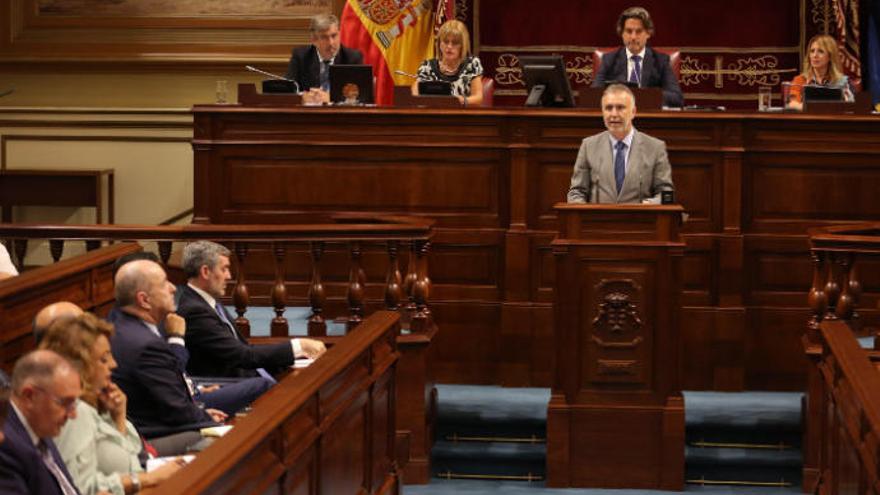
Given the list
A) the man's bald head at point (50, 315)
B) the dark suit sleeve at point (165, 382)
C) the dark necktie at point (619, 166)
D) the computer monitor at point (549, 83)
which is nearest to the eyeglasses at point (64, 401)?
the man's bald head at point (50, 315)

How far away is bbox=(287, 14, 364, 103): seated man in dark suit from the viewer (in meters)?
9.84

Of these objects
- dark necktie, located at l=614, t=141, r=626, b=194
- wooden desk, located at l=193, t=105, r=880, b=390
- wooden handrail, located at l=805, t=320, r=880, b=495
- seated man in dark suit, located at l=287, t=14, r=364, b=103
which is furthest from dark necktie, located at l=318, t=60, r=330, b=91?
wooden handrail, located at l=805, t=320, r=880, b=495

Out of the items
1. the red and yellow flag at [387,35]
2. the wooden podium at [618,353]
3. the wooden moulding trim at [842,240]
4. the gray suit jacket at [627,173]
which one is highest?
the red and yellow flag at [387,35]

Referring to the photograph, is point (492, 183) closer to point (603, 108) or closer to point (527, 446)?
point (603, 108)

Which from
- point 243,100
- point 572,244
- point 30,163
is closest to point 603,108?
point 572,244

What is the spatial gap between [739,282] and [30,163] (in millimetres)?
5899

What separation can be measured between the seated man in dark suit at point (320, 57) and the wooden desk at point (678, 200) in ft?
3.45

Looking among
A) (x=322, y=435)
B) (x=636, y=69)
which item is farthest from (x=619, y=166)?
(x=322, y=435)

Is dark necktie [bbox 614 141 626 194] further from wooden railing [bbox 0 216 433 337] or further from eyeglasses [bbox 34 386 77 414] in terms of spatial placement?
eyeglasses [bbox 34 386 77 414]

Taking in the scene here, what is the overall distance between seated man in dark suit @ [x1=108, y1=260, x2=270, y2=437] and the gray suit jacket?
2.97 meters

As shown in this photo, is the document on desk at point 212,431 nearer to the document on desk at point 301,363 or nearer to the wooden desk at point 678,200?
the document on desk at point 301,363

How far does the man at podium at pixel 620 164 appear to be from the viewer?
8.05 m

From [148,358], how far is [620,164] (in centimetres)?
330

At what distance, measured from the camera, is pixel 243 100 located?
919cm
